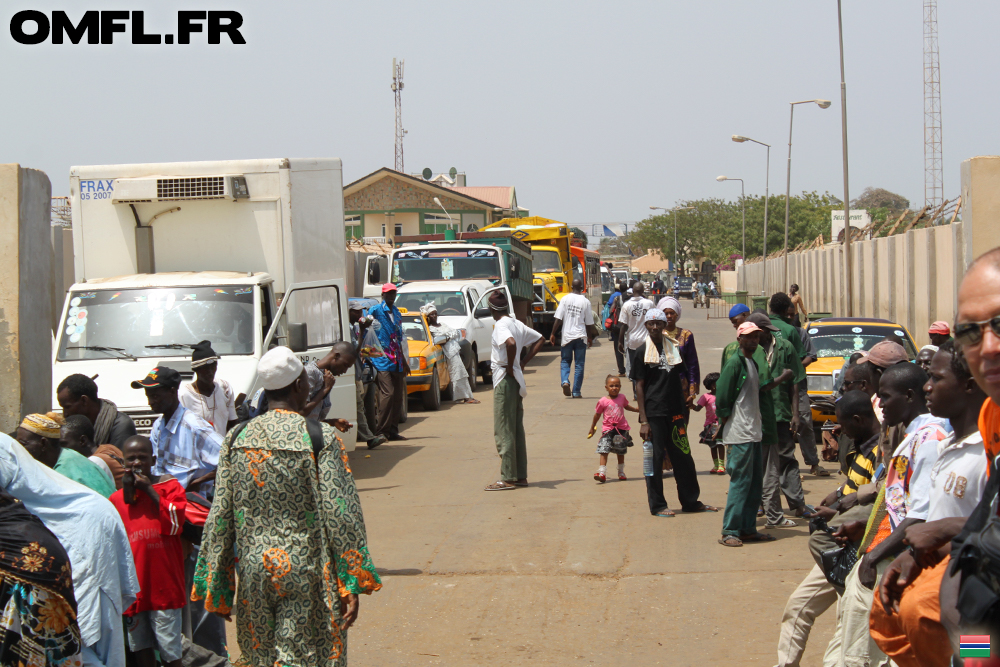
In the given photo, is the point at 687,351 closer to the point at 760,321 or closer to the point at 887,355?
the point at 760,321

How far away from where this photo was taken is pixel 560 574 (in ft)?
21.5

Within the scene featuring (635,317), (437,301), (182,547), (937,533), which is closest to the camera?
(937,533)

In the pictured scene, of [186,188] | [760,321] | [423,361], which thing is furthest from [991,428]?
[423,361]

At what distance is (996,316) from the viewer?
2.01m

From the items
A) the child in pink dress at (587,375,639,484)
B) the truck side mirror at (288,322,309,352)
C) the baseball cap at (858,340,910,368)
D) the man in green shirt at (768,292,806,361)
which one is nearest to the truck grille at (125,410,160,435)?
the truck side mirror at (288,322,309,352)

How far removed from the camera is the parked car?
56.7ft

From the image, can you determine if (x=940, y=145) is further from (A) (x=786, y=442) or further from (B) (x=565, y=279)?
(A) (x=786, y=442)

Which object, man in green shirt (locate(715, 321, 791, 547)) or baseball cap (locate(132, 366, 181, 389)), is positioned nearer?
baseball cap (locate(132, 366, 181, 389))

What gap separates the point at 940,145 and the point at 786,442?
306ft

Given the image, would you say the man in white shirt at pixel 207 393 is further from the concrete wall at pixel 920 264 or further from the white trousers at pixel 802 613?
the concrete wall at pixel 920 264

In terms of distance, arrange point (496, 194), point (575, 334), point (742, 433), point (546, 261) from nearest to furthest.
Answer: point (742, 433)
point (575, 334)
point (546, 261)
point (496, 194)

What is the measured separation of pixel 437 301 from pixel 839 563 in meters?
14.1

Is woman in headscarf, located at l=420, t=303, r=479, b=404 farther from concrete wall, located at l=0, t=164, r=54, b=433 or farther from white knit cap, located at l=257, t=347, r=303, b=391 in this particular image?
white knit cap, located at l=257, t=347, r=303, b=391

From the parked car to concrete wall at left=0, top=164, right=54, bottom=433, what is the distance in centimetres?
927
